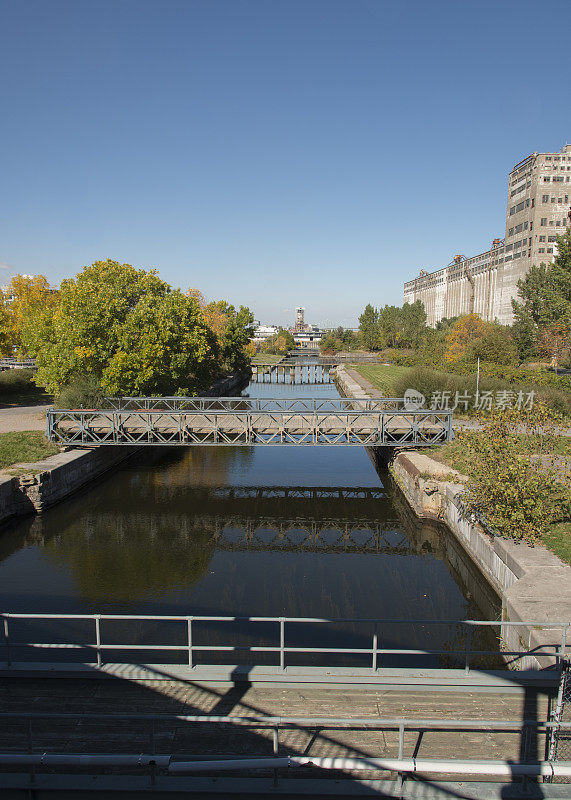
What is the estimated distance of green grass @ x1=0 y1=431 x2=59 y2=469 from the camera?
789 inches

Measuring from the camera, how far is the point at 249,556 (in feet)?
50.5

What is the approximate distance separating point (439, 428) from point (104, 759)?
19519 mm

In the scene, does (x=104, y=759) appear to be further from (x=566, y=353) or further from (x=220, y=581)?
(x=566, y=353)

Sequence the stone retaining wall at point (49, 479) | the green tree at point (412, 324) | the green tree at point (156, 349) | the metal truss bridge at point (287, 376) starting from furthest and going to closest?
the green tree at point (412, 324)
the metal truss bridge at point (287, 376)
the green tree at point (156, 349)
the stone retaining wall at point (49, 479)

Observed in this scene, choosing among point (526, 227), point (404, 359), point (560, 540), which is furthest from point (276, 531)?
point (526, 227)

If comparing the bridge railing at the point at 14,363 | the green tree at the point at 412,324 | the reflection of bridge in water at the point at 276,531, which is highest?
the green tree at the point at 412,324

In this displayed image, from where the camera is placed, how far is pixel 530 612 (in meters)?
9.19

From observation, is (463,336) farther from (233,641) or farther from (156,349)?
(233,641)

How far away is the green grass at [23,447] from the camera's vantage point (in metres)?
20.0

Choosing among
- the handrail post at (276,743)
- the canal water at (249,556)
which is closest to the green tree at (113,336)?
the canal water at (249,556)

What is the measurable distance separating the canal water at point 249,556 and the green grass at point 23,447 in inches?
97.1

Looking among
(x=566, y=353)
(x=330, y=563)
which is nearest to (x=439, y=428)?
(x=330, y=563)

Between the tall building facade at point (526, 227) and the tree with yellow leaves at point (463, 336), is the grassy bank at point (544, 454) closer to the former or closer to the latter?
the tree with yellow leaves at point (463, 336)

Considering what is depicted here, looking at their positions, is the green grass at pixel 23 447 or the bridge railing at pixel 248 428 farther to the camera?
the bridge railing at pixel 248 428
